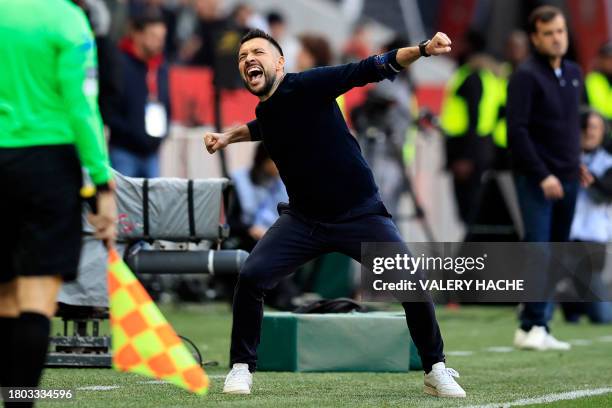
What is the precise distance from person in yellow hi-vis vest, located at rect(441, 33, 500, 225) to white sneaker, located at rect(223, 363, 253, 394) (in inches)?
322

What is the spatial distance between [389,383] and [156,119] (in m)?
5.40

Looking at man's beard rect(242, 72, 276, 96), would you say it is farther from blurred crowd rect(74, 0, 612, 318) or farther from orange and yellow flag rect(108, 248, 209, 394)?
blurred crowd rect(74, 0, 612, 318)

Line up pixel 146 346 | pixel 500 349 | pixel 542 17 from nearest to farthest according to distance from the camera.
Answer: pixel 146 346 → pixel 542 17 → pixel 500 349

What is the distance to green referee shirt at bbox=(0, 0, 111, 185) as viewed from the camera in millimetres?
5734

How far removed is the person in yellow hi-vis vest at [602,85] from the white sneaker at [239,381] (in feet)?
25.4

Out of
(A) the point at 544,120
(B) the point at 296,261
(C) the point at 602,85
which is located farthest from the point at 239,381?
(C) the point at 602,85

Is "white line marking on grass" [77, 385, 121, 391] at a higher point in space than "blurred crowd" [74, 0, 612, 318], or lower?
lower

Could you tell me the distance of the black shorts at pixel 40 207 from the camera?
18.8 feet

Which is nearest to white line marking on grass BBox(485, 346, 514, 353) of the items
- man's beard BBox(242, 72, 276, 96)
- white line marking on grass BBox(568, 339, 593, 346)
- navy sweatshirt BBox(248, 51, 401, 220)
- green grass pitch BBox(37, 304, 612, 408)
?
green grass pitch BBox(37, 304, 612, 408)

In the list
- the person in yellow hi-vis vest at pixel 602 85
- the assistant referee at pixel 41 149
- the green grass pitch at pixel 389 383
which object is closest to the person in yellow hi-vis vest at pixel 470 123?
the person in yellow hi-vis vest at pixel 602 85

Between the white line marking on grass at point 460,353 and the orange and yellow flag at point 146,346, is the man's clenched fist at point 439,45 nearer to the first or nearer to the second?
the orange and yellow flag at point 146,346

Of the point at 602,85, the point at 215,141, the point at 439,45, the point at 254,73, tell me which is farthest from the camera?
the point at 602,85

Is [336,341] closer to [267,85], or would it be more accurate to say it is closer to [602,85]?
[267,85]

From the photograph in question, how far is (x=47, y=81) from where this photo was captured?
5.79 metres
